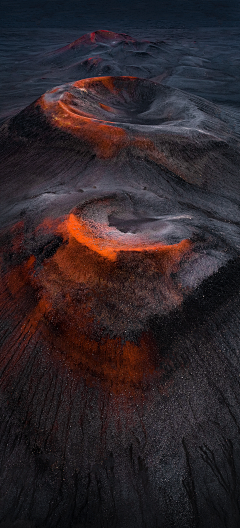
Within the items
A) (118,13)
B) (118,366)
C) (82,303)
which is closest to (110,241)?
(82,303)

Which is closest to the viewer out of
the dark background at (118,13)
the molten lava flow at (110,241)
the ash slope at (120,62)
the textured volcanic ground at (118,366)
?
the textured volcanic ground at (118,366)

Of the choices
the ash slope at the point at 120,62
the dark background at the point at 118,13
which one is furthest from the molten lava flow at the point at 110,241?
the dark background at the point at 118,13

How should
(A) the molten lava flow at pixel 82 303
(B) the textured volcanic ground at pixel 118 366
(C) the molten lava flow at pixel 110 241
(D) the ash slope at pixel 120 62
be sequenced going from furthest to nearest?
1. (D) the ash slope at pixel 120 62
2. (C) the molten lava flow at pixel 110 241
3. (A) the molten lava flow at pixel 82 303
4. (B) the textured volcanic ground at pixel 118 366

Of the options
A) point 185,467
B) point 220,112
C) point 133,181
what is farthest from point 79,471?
point 220,112

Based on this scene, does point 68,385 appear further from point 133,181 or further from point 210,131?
point 210,131

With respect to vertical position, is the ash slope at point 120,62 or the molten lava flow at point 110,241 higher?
the ash slope at point 120,62

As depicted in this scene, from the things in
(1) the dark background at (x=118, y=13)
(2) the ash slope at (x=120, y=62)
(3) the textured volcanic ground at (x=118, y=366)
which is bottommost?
(3) the textured volcanic ground at (x=118, y=366)

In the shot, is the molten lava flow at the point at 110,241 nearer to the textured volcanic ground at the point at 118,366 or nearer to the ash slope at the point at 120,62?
the textured volcanic ground at the point at 118,366

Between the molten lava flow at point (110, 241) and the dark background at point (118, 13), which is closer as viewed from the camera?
the molten lava flow at point (110, 241)
